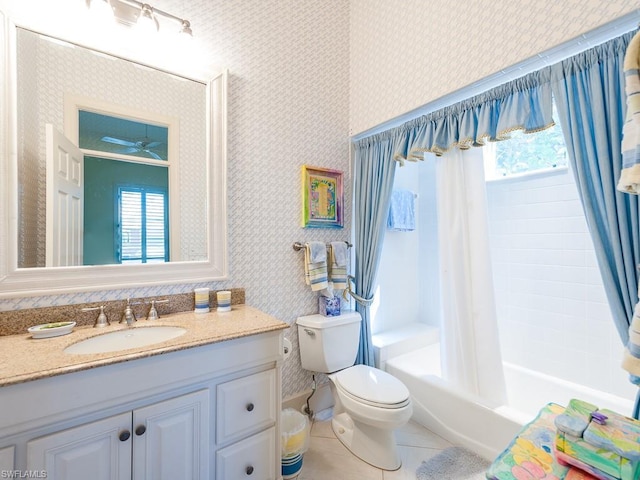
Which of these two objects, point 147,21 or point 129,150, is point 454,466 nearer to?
point 129,150

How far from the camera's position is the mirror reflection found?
1.28 metres

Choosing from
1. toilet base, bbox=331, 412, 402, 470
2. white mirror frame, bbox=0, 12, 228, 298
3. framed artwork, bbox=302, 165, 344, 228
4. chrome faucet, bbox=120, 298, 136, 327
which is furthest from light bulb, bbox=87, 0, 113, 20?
toilet base, bbox=331, 412, 402, 470

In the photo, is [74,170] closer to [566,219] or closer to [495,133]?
[495,133]

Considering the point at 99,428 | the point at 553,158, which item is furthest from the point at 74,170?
the point at 553,158

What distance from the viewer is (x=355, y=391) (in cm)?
161

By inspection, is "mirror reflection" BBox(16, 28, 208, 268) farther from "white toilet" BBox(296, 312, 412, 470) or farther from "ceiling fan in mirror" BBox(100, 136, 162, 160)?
"white toilet" BBox(296, 312, 412, 470)

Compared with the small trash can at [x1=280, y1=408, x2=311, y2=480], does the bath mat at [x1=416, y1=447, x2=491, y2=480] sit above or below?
below

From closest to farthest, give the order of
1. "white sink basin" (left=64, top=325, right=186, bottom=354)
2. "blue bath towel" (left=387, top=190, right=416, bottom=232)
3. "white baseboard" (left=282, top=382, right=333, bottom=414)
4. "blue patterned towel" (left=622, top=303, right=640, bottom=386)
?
"blue patterned towel" (left=622, top=303, right=640, bottom=386) → "white sink basin" (left=64, top=325, right=186, bottom=354) → "white baseboard" (left=282, top=382, right=333, bottom=414) → "blue bath towel" (left=387, top=190, right=416, bottom=232)

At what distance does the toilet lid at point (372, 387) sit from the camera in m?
1.53

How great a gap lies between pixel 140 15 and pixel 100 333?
1487 millimetres

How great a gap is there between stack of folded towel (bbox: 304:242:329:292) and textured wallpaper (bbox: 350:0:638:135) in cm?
96

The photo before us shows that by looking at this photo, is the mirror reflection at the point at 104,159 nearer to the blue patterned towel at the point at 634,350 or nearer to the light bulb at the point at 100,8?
the light bulb at the point at 100,8

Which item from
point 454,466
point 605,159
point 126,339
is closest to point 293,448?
point 454,466

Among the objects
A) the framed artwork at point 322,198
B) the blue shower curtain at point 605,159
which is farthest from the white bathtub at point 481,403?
the framed artwork at point 322,198
